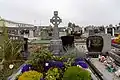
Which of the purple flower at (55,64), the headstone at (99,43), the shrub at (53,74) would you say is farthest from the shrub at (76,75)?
Answer: the headstone at (99,43)

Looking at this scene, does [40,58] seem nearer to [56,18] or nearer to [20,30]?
[56,18]

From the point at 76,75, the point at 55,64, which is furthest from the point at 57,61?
the point at 76,75

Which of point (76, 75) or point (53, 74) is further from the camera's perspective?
point (53, 74)

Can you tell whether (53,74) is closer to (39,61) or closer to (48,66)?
(48,66)

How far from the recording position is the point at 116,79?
19.6 feet

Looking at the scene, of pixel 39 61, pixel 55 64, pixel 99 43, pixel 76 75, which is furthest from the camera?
pixel 99 43

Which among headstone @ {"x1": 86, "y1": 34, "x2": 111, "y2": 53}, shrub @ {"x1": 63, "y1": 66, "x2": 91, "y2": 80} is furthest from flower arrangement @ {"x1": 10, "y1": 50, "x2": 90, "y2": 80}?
headstone @ {"x1": 86, "y1": 34, "x2": 111, "y2": 53}

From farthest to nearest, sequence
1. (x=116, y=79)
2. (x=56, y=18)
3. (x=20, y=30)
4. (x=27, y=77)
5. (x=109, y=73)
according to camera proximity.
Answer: (x=20, y=30) → (x=56, y=18) → (x=109, y=73) → (x=116, y=79) → (x=27, y=77)

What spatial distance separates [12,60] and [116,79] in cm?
439

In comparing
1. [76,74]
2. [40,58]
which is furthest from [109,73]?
[76,74]

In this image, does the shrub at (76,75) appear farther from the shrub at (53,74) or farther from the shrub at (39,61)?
the shrub at (39,61)

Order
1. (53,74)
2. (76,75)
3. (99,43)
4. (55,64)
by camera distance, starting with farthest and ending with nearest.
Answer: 1. (99,43)
2. (55,64)
3. (53,74)
4. (76,75)

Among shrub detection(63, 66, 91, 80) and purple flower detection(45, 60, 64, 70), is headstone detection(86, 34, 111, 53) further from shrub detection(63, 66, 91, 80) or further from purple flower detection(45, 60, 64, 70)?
shrub detection(63, 66, 91, 80)

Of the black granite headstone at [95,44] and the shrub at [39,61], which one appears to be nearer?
the shrub at [39,61]
